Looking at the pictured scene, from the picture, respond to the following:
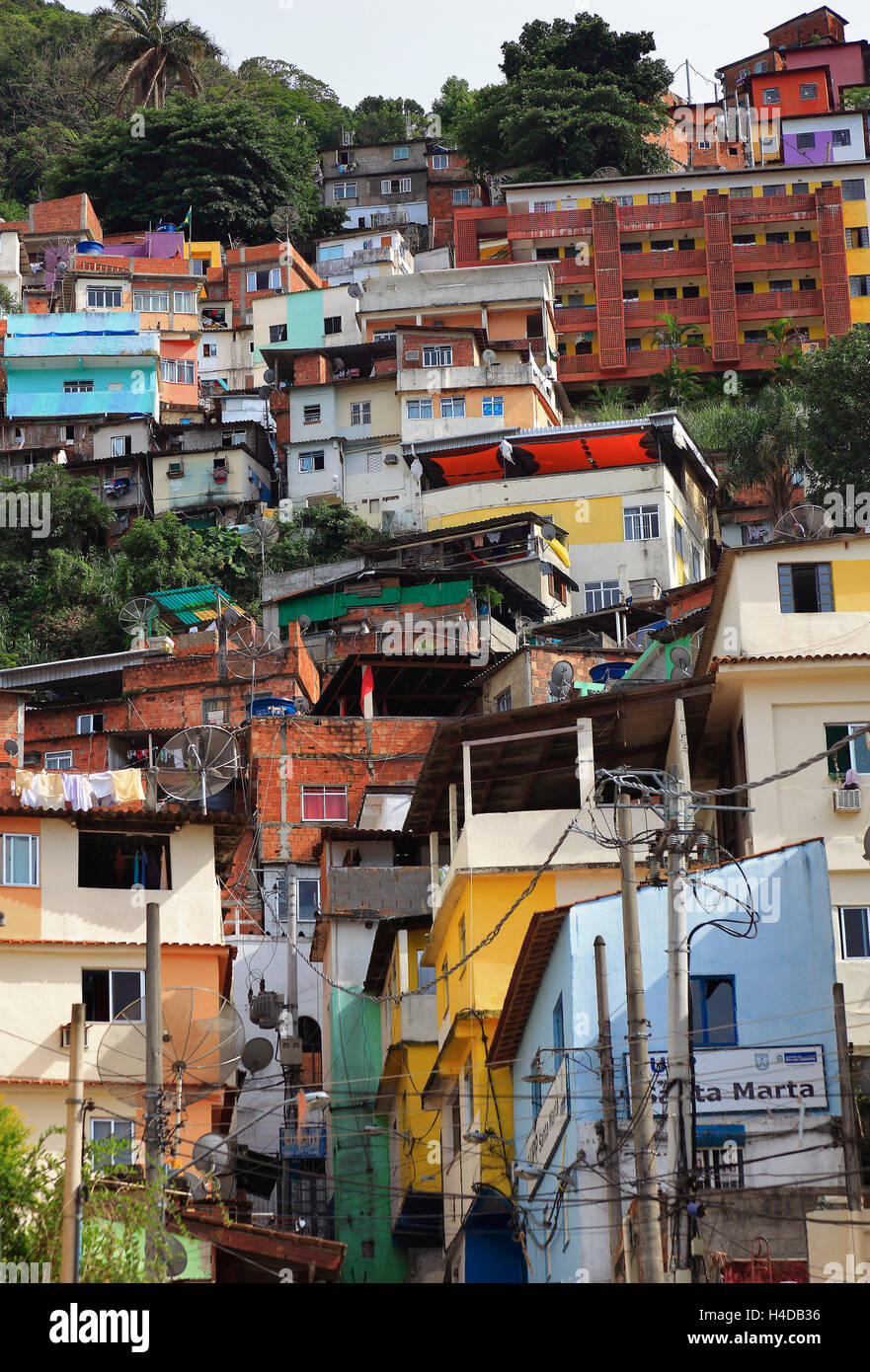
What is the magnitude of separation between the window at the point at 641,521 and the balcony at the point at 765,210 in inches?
915

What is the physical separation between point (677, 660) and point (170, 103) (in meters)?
67.7

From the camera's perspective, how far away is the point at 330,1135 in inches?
1305

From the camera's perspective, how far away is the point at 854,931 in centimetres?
2659

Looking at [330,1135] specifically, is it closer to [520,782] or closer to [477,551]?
[520,782]

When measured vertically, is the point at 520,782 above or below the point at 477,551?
below

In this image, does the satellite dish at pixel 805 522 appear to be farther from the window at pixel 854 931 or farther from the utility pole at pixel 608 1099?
the utility pole at pixel 608 1099

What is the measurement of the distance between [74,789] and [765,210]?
50.7 meters

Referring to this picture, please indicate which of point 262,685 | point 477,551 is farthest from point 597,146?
point 262,685

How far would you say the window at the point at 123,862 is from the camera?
27859 mm

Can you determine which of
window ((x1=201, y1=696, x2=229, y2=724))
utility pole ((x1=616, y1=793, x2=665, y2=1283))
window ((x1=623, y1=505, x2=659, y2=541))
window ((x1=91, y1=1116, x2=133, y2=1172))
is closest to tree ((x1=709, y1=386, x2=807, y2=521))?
window ((x1=623, y1=505, x2=659, y2=541))

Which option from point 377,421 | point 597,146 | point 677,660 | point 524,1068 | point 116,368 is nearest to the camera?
point 524,1068

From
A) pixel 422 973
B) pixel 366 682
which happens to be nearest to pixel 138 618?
pixel 366 682

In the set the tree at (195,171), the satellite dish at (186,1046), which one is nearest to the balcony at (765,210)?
the tree at (195,171)
